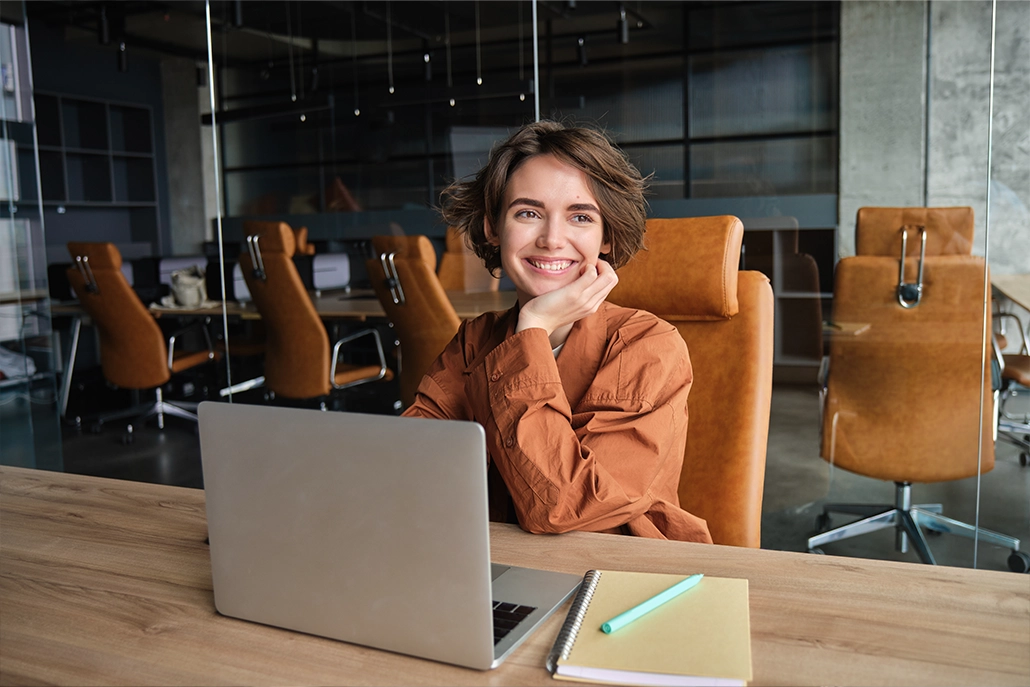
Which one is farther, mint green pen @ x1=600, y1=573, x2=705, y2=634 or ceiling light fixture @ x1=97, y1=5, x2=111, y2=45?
ceiling light fixture @ x1=97, y1=5, x2=111, y2=45

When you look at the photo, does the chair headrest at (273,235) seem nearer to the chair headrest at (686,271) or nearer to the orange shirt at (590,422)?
the chair headrest at (686,271)

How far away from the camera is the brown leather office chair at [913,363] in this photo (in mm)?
2600

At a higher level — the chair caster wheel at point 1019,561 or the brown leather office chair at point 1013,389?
the brown leather office chair at point 1013,389

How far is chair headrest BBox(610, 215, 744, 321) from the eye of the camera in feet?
5.25

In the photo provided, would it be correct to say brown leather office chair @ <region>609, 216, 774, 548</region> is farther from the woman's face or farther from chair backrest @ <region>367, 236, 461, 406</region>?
chair backrest @ <region>367, 236, 461, 406</region>

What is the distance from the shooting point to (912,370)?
2.65 metres

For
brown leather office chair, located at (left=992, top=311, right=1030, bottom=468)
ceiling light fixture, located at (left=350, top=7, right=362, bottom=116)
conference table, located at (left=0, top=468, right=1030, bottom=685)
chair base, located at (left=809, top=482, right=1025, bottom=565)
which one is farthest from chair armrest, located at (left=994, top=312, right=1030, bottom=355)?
ceiling light fixture, located at (left=350, top=7, right=362, bottom=116)

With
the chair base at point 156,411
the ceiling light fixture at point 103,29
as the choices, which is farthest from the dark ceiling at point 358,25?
the chair base at point 156,411

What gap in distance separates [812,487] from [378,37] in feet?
8.80

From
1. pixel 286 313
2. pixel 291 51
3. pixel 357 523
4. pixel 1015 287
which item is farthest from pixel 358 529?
pixel 291 51

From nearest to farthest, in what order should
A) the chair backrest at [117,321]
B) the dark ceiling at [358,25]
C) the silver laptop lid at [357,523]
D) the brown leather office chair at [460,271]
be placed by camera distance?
the silver laptop lid at [357,523], the dark ceiling at [358,25], the brown leather office chair at [460,271], the chair backrest at [117,321]

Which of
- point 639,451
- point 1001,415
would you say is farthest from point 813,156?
point 639,451

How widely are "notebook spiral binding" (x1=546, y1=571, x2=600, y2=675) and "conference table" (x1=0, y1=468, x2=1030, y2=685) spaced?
1cm

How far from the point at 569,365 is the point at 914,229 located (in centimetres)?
171
